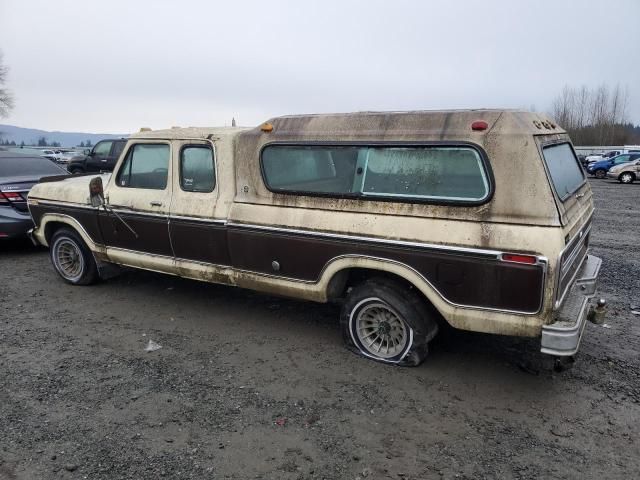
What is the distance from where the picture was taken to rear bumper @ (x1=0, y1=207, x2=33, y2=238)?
7.55 meters

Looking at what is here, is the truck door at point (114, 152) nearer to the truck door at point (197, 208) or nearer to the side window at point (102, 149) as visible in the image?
the side window at point (102, 149)

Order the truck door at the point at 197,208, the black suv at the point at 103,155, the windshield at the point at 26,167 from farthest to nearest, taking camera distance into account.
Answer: the black suv at the point at 103,155 < the windshield at the point at 26,167 < the truck door at the point at 197,208

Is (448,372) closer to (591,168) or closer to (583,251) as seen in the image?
(583,251)

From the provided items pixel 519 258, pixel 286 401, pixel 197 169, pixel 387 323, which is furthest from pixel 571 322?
pixel 197 169

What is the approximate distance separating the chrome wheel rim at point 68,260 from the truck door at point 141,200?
76 centimetres

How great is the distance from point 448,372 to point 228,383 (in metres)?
1.79

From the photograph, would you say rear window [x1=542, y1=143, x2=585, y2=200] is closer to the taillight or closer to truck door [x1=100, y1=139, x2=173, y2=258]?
the taillight

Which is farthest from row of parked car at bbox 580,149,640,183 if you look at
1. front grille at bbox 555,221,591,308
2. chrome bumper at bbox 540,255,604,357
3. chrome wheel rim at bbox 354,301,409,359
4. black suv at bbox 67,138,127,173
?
chrome wheel rim at bbox 354,301,409,359

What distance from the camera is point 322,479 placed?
2.86 m

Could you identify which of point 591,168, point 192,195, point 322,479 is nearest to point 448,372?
point 322,479

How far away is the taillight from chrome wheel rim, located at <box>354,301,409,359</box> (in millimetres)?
1020

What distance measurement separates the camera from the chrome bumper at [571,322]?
3344 mm

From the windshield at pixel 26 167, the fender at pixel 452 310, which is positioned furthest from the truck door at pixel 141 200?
the windshield at pixel 26 167

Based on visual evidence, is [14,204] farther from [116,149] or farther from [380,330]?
[116,149]
